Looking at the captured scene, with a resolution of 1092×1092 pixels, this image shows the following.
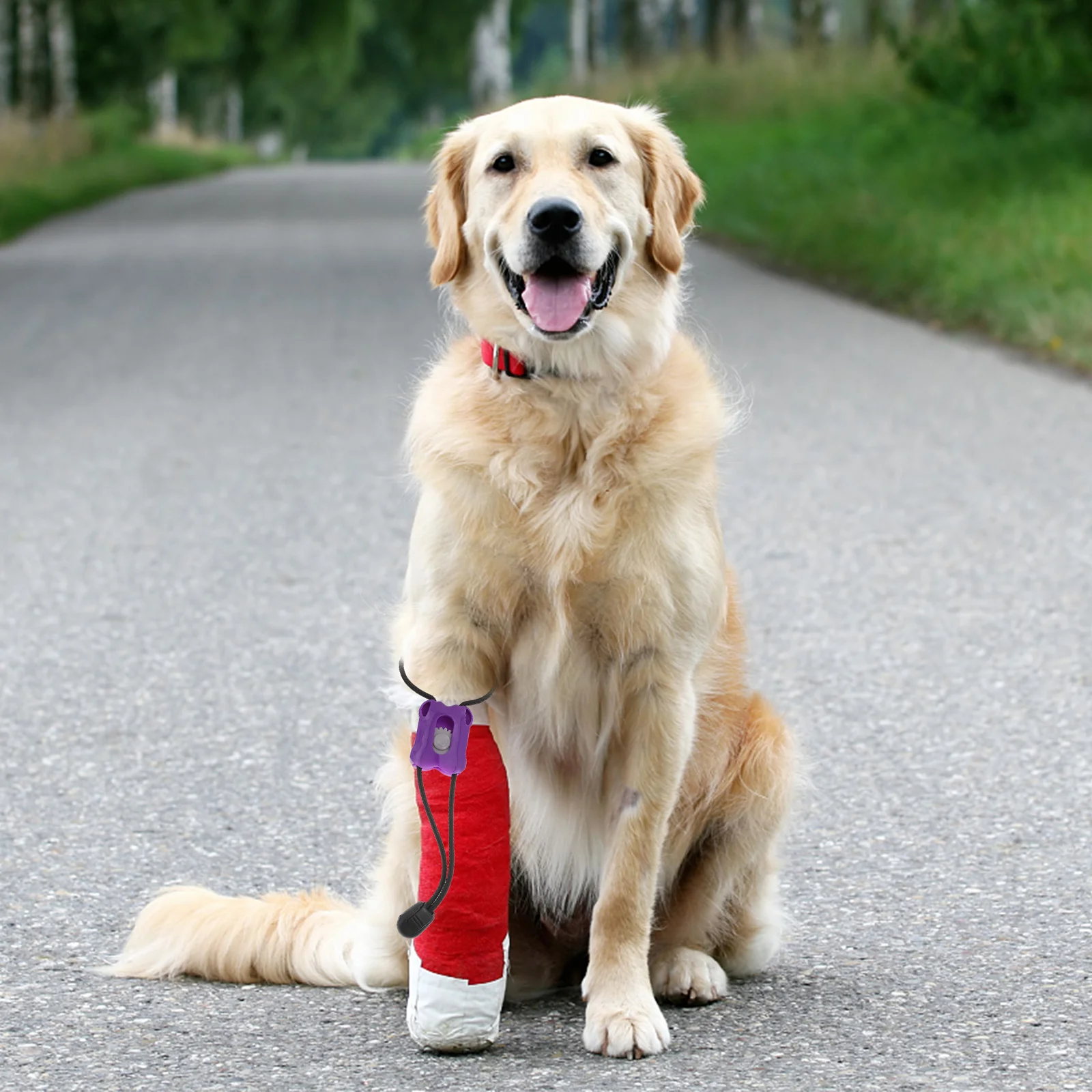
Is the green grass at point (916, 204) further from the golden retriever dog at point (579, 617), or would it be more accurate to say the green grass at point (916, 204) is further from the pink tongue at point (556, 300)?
the pink tongue at point (556, 300)

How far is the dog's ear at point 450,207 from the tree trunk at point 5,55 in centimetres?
2706

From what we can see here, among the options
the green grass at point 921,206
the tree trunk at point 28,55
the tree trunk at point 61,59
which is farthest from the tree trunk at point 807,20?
the tree trunk at point 28,55

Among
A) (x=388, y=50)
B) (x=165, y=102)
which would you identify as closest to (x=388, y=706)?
(x=165, y=102)

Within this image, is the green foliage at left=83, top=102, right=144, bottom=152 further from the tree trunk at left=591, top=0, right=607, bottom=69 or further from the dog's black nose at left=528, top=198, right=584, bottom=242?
the dog's black nose at left=528, top=198, right=584, bottom=242

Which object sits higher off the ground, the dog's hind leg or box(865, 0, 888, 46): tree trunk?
the dog's hind leg

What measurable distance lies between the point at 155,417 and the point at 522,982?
690 centimetres

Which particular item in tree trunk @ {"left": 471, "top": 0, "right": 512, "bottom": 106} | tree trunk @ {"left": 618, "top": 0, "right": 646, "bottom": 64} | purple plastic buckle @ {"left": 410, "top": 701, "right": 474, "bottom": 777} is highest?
purple plastic buckle @ {"left": 410, "top": 701, "right": 474, "bottom": 777}

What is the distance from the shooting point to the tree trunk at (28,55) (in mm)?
30359

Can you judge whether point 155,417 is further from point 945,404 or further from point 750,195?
point 750,195

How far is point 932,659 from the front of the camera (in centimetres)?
577

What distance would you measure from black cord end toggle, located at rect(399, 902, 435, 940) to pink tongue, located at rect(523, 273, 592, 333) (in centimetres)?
106

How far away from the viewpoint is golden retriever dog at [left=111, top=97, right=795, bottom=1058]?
322 cm

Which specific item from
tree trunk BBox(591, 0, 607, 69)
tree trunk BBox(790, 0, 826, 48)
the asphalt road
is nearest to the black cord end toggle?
the asphalt road

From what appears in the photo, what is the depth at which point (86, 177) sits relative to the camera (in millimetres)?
27172
